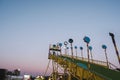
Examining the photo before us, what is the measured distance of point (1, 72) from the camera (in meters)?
4.59

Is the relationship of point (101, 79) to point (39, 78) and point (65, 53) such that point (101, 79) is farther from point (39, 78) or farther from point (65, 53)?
point (65, 53)

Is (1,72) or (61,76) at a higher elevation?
(1,72)

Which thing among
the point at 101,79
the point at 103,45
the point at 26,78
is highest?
the point at 103,45

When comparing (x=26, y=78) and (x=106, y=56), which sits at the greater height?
(x=106, y=56)

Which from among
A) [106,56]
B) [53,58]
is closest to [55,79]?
[53,58]

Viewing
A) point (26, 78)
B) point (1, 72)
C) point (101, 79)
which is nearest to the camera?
point (1, 72)

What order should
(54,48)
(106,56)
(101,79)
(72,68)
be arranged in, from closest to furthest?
(101,79), (72,68), (106,56), (54,48)

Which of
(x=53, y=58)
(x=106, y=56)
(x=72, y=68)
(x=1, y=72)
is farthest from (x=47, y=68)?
(x=1, y=72)

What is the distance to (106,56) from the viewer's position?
28406mm

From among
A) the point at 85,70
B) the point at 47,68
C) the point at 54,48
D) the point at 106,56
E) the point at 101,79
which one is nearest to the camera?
the point at 101,79

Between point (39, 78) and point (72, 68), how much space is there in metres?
11.2

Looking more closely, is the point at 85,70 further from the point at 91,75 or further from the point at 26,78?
the point at 26,78

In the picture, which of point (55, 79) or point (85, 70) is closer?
point (85, 70)

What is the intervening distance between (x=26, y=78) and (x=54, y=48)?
10.2m
